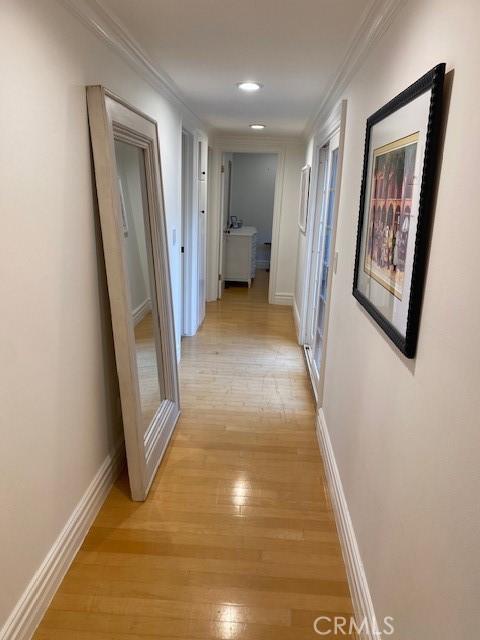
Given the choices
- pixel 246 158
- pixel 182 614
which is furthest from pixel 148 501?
pixel 246 158

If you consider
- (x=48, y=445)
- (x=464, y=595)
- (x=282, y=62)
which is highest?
(x=282, y=62)

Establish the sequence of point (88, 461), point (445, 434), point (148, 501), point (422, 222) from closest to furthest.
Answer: point (445, 434)
point (422, 222)
point (88, 461)
point (148, 501)

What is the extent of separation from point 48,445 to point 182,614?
2.59 ft

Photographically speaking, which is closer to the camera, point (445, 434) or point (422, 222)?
point (445, 434)

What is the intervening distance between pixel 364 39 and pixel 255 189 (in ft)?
23.2

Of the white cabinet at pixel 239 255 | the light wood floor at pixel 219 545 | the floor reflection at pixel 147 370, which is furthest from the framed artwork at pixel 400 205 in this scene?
the white cabinet at pixel 239 255

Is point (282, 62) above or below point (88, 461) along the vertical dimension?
above

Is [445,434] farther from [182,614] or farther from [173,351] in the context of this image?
[173,351]

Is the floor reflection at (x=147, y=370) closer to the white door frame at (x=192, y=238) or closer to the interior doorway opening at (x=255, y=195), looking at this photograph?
the white door frame at (x=192, y=238)

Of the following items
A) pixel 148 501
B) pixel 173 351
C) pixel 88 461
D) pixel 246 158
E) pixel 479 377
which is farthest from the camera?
pixel 246 158

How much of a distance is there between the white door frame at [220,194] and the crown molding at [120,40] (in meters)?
2.61

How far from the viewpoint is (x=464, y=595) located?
89cm

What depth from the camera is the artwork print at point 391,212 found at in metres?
1.35
